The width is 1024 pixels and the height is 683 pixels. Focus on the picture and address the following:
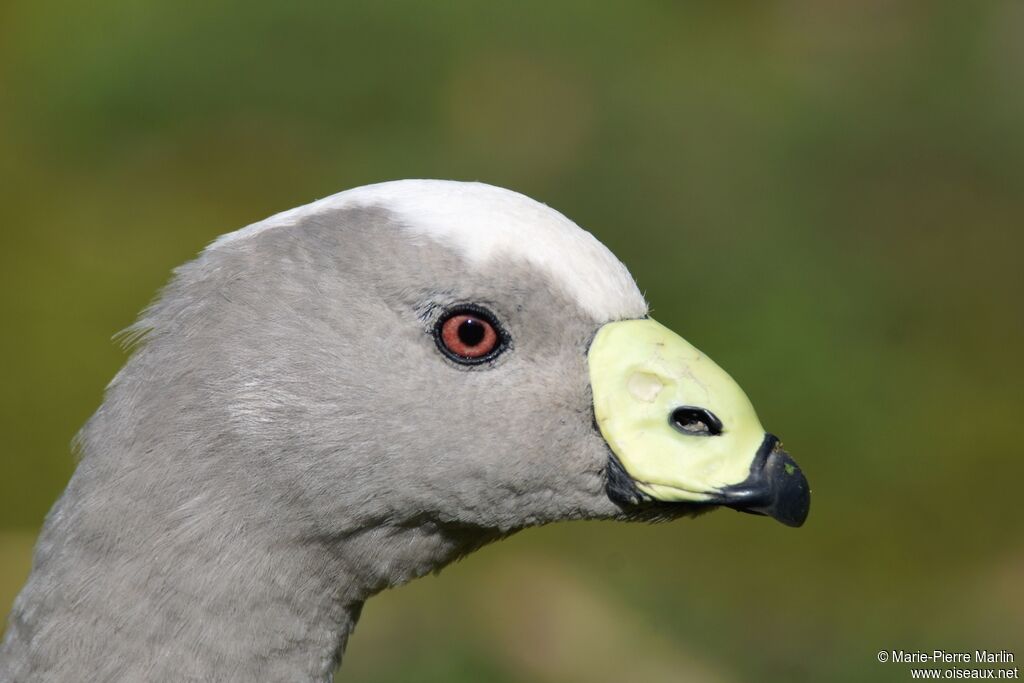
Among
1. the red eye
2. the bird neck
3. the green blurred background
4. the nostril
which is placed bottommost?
the green blurred background

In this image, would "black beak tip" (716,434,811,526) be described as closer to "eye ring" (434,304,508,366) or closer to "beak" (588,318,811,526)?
"beak" (588,318,811,526)

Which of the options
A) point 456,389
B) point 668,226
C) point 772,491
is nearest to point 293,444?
point 456,389

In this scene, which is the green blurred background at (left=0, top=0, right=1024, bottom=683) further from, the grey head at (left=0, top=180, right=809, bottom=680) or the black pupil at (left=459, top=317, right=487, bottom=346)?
the black pupil at (left=459, top=317, right=487, bottom=346)

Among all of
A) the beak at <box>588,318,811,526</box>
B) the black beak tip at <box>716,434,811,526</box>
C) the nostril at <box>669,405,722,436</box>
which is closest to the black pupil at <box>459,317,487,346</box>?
the beak at <box>588,318,811,526</box>

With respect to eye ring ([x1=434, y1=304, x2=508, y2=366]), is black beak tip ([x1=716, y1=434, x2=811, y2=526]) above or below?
below

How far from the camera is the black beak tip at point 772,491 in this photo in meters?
2.49

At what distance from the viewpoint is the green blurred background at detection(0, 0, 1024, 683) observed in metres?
5.62

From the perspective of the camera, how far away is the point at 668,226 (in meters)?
7.42

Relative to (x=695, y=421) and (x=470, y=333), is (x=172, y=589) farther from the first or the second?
(x=695, y=421)

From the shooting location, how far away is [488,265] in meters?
2.55

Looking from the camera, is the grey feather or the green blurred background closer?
the grey feather

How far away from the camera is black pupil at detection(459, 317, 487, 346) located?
254cm

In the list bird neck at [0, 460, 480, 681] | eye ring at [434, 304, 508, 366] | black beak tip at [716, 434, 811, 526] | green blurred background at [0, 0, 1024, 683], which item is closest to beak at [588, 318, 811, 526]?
black beak tip at [716, 434, 811, 526]

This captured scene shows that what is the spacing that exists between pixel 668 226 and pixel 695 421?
496cm
